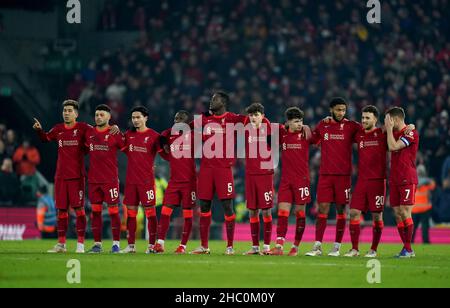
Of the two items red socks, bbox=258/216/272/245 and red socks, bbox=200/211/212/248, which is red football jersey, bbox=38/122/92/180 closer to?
red socks, bbox=200/211/212/248

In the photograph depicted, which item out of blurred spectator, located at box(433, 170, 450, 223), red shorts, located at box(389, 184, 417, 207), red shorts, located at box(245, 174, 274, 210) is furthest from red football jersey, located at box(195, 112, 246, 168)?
blurred spectator, located at box(433, 170, 450, 223)

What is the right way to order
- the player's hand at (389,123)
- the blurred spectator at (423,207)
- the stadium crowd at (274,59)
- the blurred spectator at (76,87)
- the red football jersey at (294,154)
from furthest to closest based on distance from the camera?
the blurred spectator at (76,87) < the stadium crowd at (274,59) < the blurred spectator at (423,207) < the red football jersey at (294,154) < the player's hand at (389,123)

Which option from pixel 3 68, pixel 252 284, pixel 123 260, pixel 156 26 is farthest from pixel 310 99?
pixel 252 284

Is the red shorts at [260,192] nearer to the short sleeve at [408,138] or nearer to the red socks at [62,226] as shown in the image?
the short sleeve at [408,138]

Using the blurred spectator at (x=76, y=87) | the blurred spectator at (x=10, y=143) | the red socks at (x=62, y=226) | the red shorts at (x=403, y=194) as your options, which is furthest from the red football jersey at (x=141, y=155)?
the blurred spectator at (x=76, y=87)

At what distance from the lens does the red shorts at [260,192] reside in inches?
735

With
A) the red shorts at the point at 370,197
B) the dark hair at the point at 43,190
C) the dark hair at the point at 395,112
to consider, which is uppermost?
the dark hair at the point at 395,112

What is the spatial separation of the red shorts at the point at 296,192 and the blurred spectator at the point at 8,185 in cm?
1105

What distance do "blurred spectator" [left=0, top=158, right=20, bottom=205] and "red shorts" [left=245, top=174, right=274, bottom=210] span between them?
35.4ft

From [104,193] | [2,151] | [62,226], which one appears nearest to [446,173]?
[2,151]
